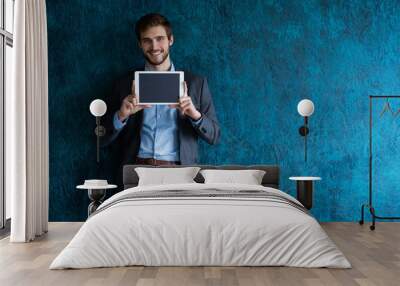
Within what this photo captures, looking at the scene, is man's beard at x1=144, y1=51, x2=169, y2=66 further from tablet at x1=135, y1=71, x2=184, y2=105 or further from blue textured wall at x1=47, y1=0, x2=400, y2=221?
tablet at x1=135, y1=71, x2=184, y2=105

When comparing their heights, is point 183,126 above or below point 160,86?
below

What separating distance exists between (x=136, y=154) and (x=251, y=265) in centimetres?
290

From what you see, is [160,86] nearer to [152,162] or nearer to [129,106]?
[129,106]

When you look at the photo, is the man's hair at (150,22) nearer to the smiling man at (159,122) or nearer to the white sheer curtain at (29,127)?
the smiling man at (159,122)

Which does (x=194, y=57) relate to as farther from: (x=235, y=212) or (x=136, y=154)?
(x=235, y=212)

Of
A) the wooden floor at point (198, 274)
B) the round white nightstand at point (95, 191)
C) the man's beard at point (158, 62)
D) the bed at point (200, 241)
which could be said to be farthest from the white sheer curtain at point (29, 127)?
the bed at point (200, 241)

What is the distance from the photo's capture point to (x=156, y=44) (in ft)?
22.8

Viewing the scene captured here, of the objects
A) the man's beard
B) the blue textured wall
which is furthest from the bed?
the man's beard

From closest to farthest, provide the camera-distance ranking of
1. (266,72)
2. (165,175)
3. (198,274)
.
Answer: (198,274) < (165,175) < (266,72)

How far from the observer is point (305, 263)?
4.36m

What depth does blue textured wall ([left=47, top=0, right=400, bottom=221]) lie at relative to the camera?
7.15 meters

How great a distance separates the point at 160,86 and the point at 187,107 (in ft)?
1.27

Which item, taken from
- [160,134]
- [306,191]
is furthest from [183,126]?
[306,191]

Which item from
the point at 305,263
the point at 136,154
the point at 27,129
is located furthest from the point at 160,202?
the point at 136,154
